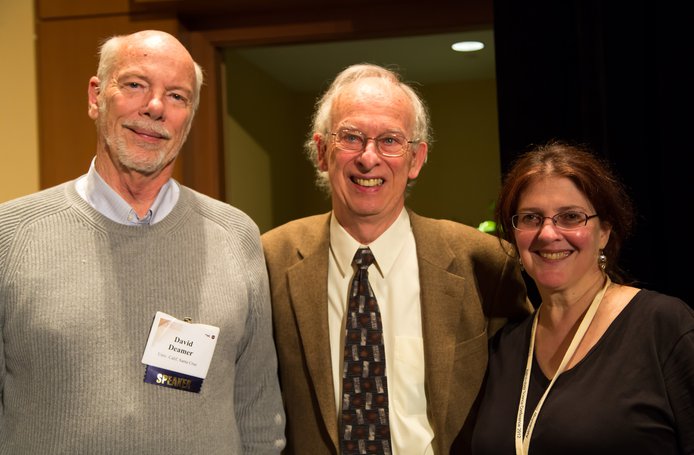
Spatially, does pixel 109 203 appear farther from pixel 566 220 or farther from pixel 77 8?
pixel 77 8

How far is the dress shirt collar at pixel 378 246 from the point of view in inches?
86.3

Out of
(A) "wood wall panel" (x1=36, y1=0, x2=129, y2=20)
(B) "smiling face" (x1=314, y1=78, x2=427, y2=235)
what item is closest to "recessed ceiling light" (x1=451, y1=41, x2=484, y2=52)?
(B) "smiling face" (x1=314, y1=78, x2=427, y2=235)

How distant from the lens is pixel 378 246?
2.20 meters

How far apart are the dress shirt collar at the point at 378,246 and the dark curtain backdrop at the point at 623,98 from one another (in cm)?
89

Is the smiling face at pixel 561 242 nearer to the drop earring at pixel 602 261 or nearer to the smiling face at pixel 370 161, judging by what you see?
the drop earring at pixel 602 261

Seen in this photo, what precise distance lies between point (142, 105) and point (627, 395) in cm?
136

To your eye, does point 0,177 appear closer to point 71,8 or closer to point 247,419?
point 71,8

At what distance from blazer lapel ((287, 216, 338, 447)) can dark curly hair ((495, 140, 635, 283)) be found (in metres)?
0.55

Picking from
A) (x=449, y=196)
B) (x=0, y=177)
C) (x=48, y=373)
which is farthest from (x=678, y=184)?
(x=0, y=177)

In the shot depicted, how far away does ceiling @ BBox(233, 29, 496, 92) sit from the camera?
12.1 feet

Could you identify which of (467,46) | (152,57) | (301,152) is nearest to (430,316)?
(152,57)

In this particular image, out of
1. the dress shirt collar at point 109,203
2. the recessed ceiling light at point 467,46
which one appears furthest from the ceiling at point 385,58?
the dress shirt collar at point 109,203

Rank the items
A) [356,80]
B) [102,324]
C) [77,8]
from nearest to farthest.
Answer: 1. [102,324]
2. [356,80]
3. [77,8]

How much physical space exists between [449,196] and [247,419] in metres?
2.36
